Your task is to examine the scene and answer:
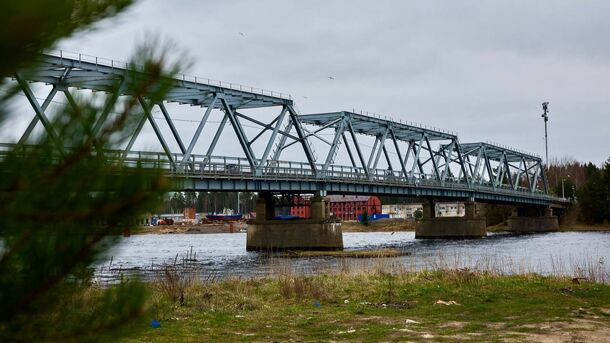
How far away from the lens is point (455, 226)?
104250 millimetres

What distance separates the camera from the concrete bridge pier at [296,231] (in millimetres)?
68688

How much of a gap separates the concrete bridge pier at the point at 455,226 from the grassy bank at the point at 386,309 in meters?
83.1

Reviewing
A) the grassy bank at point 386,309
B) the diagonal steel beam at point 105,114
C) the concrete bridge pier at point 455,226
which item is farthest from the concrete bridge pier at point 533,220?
the diagonal steel beam at point 105,114

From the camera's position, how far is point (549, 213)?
435 ft

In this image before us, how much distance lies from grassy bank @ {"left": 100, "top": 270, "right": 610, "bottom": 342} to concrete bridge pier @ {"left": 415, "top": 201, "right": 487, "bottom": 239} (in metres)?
83.1

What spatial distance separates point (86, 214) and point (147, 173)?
375mm

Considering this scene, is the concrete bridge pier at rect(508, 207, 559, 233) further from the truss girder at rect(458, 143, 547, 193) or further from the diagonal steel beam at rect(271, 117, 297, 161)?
the diagonal steel beam at rect(271, 117, 297, 161)

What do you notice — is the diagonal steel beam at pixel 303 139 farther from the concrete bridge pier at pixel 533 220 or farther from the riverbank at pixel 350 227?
the riverbank at pixel 350 227

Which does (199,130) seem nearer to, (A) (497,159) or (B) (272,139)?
(B) (272,139)

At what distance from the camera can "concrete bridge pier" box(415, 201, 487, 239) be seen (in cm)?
10312

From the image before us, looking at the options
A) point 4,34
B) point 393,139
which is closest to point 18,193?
point 4,34

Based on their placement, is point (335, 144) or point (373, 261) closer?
point (373, 261)

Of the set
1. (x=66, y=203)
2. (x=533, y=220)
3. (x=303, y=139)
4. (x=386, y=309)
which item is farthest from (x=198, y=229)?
(x=66, y=203)

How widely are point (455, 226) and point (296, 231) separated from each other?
42737 millimetres
